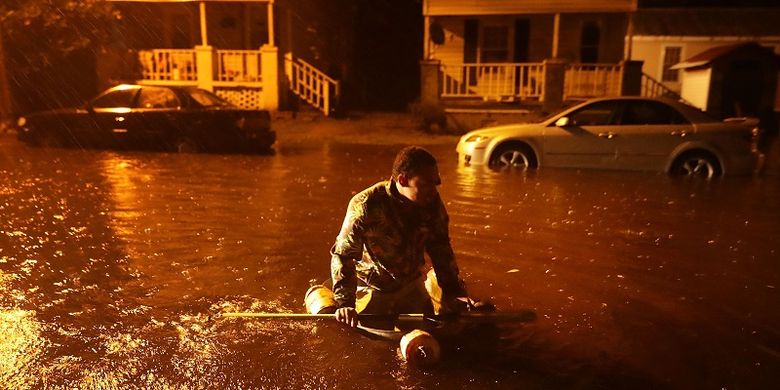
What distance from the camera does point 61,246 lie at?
6215 millimetres

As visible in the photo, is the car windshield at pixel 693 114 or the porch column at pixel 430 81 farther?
the porch column at pixel 430 81

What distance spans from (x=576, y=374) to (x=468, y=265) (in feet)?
7.19

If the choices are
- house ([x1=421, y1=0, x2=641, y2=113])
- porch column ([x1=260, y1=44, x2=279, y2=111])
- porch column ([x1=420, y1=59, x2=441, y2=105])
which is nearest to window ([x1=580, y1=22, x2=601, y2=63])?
house ([x1=421, y1=0, x2=641, y2=113])

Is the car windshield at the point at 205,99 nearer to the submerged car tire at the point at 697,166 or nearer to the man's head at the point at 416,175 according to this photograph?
the submerged car tire at the point at 697,166

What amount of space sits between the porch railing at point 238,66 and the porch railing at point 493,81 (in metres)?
5.56

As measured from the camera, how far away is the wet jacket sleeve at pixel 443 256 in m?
3.74

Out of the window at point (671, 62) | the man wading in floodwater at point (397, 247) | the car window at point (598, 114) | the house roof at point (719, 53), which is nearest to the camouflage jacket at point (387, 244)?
the man wading in floodwater at point (397, 247)

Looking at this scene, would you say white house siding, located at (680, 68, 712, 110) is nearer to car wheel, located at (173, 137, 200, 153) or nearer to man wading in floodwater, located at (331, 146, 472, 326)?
car wheel, located at (173, 137, 200, 153)

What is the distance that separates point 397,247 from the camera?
12.2 feet

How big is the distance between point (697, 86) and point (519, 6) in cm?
810

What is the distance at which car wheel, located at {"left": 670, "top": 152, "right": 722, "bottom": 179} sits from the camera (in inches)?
419

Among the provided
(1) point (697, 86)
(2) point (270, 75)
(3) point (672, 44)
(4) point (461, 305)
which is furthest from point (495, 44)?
(4) point (461, 305)

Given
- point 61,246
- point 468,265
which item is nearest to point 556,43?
point 468,265

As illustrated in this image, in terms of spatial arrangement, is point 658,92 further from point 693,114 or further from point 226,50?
point 226,50
